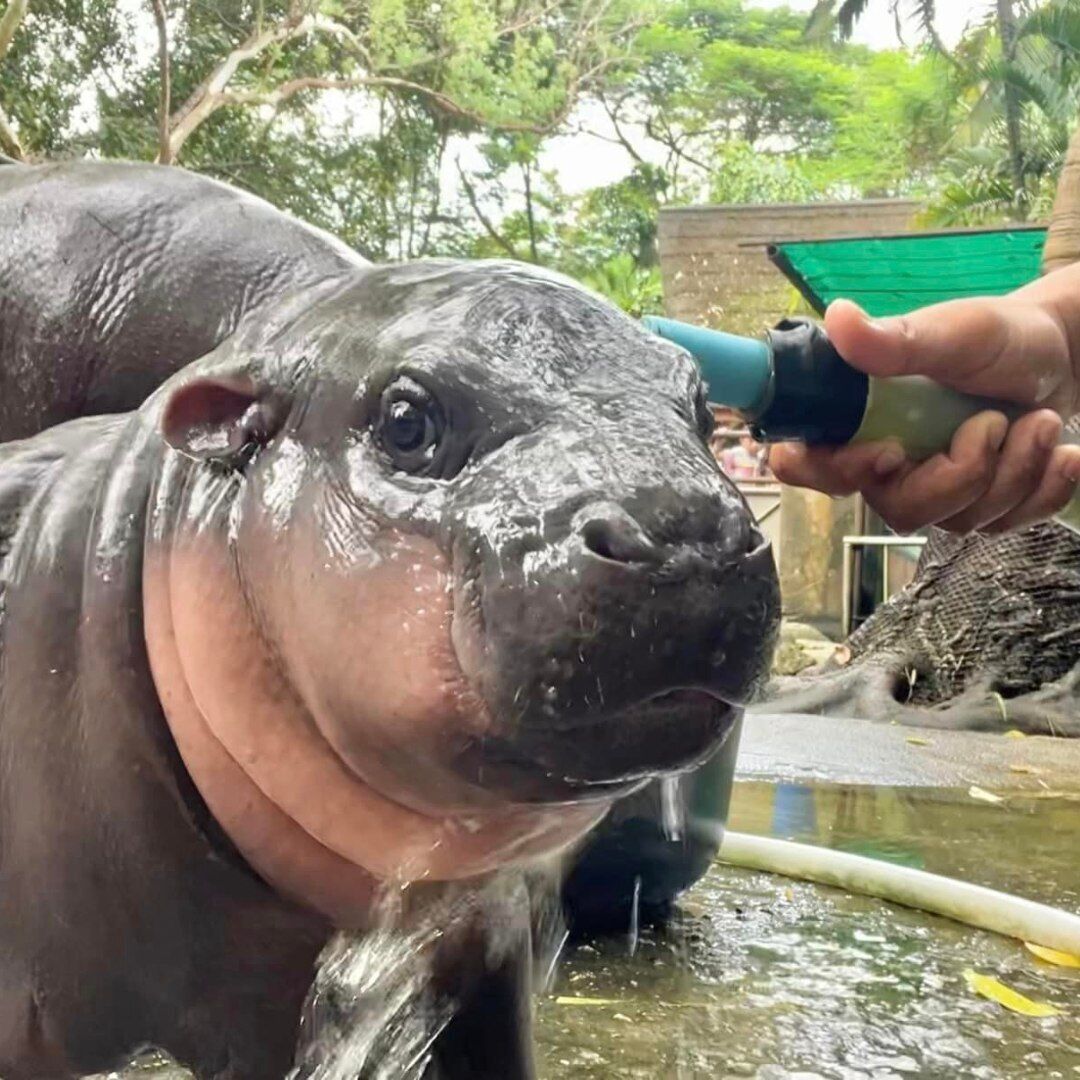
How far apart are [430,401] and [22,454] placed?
60 cm

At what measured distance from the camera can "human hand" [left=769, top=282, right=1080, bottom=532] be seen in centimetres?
170

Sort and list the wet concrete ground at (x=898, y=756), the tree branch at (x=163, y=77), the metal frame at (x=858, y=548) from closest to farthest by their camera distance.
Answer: the wet concrete ground at (x=898, y=756) → the metal frame at (x=858, y=548) → the tree branch at (x=163, y=77)

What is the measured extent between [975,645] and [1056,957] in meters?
4.60

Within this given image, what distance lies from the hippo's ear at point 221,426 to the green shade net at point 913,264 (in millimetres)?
5941

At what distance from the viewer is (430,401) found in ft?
3.44

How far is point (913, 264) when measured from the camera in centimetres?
702

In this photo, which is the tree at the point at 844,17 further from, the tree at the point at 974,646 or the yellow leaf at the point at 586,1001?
the yellow leaf at the point at 586,1001

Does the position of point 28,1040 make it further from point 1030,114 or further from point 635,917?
point 1030,114

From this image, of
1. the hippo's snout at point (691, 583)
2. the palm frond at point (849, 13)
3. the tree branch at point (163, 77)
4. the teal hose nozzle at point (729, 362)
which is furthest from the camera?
the palm frond at point (849, 13)

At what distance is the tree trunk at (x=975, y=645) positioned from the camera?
6.27 metres

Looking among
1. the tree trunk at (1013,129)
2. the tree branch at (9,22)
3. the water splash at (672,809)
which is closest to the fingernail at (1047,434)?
the water splash at (672,809)

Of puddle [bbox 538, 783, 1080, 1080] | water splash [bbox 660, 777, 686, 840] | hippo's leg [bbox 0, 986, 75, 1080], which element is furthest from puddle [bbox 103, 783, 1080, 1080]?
hippo's leg [bbox 0, 986, 75, 1080]

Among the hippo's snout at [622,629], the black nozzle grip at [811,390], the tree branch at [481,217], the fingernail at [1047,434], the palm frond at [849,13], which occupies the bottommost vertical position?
the hippo's snout at [622,629]

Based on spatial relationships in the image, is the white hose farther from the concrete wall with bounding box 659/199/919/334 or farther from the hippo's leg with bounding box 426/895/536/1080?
the concrete wall with bounding box 659/199/919/334
